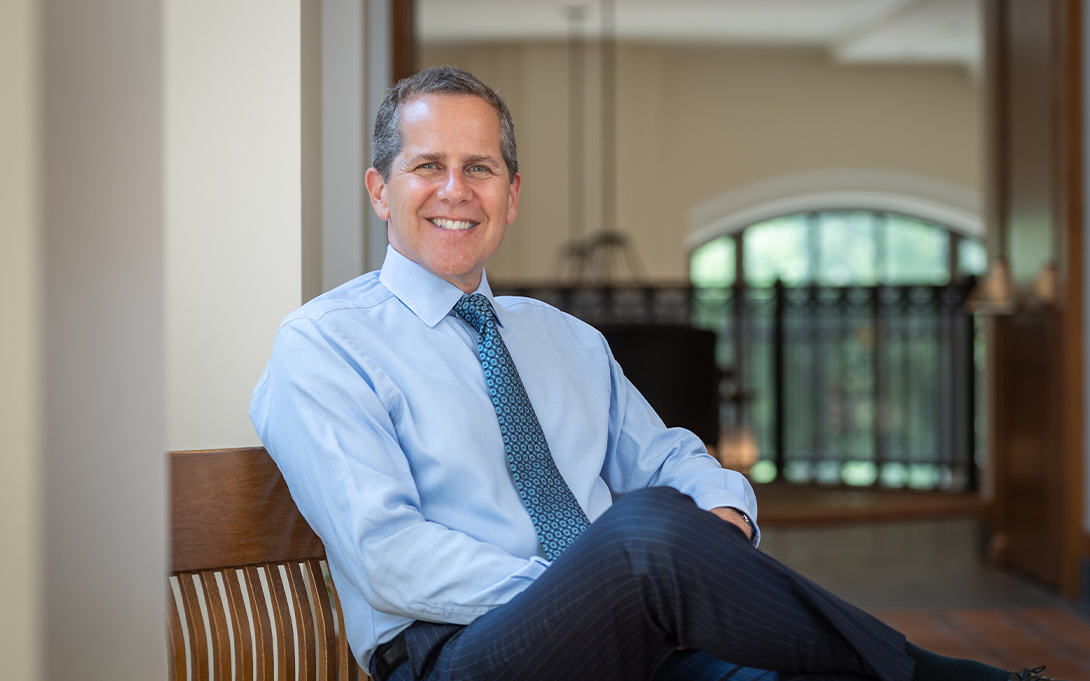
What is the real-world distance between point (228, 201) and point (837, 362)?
5969 millimetres

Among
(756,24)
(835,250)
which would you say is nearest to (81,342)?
(756,24)

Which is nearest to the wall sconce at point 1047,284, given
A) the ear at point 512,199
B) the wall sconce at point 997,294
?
the wall sconce at point 997,294

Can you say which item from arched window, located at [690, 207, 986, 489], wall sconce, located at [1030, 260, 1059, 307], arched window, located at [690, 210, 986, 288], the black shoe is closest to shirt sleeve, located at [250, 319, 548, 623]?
the black shoe

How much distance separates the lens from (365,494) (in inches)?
47.8

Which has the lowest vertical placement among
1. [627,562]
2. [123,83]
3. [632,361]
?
[627,562]

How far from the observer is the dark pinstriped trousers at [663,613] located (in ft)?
3.48

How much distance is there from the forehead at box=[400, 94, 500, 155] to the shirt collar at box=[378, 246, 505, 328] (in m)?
0.17

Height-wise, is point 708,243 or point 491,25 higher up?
point 491,25

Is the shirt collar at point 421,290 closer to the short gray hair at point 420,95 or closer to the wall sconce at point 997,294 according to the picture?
the short gray hair at point 420,95

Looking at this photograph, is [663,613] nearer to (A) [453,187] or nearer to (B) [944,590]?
(A) [453,187]

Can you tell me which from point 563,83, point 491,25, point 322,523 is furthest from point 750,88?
point 322,523

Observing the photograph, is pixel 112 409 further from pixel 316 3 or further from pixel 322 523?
pixel 316 3

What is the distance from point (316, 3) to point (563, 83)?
21.7 ft

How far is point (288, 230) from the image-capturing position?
178cm
